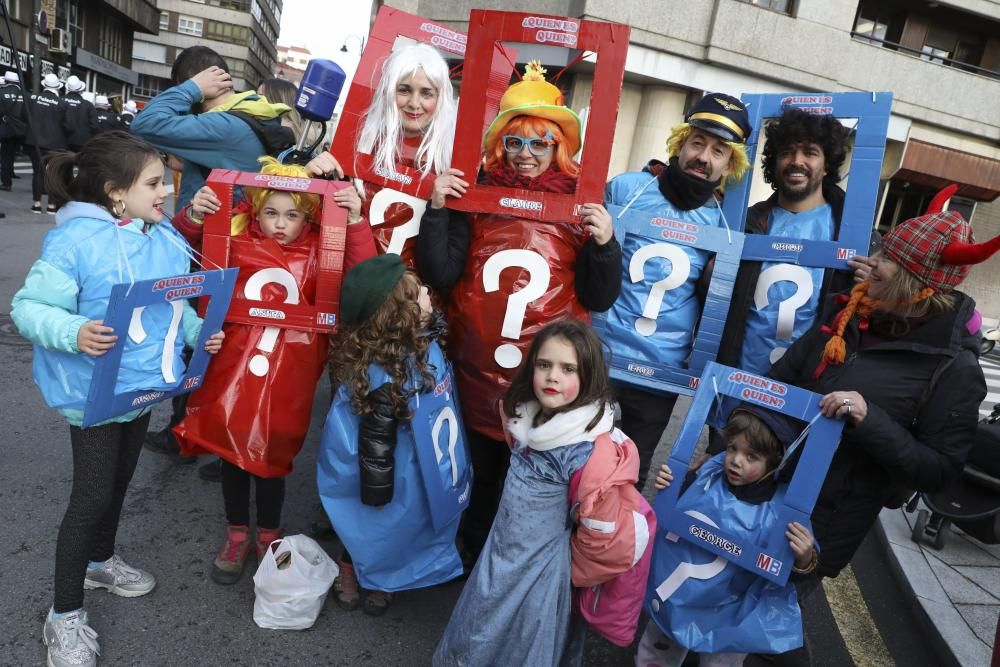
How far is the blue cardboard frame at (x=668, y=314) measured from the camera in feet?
8.95

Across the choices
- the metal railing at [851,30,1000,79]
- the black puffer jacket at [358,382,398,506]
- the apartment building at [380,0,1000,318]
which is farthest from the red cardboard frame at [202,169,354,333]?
the metal railing at [851,30,1000,79]

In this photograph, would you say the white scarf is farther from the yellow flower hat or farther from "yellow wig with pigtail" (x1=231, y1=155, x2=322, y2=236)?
"yellow wig with pigtail" (x1=231, y1=155, x2=322, y2=236)

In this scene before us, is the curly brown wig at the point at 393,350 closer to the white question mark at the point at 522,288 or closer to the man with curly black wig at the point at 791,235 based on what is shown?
the white question mark at the point at 522,288

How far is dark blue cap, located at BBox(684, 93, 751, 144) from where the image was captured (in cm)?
267

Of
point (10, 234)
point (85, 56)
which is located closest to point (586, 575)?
point (10, 234)

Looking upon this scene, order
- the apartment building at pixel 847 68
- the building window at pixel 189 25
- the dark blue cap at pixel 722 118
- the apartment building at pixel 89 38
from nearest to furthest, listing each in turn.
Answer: the dark blue cap at pixel 722 118, the apartment building at pixel 847 68, the apartment building at pixel 89 38, the building window at pixel 189 25

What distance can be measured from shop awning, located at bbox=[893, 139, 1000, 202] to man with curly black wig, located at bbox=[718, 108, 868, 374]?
15.6 meters

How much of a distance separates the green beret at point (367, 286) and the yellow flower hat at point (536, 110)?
70 centimetres

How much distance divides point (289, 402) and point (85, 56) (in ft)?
142

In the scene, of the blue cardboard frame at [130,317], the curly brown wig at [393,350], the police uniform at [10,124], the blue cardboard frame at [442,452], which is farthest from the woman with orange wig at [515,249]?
the police uniform at [10,124]

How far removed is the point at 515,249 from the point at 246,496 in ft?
5.07

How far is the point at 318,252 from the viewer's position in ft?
8.77

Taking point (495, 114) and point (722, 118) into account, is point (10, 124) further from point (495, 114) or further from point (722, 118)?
point (722, 118)

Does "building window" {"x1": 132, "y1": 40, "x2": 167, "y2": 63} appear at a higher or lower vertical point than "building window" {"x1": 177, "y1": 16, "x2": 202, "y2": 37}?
lower
